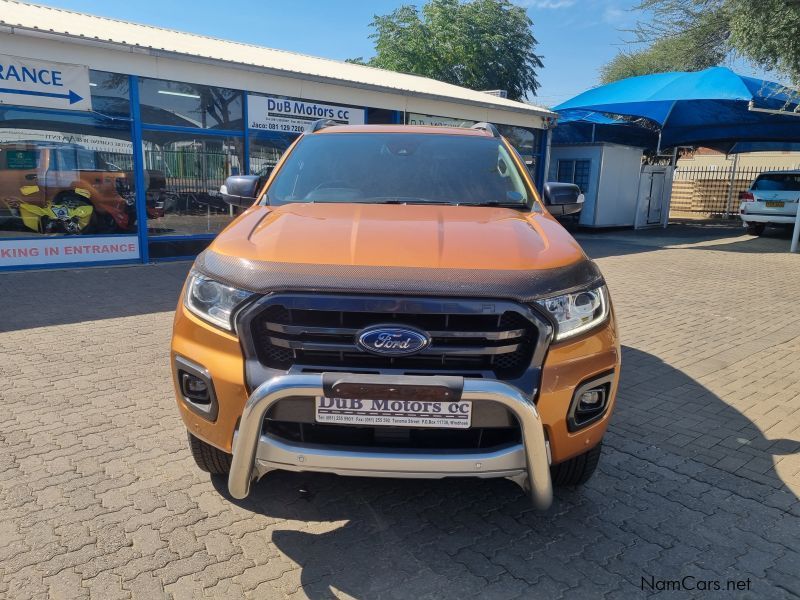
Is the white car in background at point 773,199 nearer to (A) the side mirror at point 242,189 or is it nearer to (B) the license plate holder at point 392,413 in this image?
(A) the side mirror at point 242,189

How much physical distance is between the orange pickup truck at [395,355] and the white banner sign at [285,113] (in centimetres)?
900

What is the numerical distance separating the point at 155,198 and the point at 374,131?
24.1 ft

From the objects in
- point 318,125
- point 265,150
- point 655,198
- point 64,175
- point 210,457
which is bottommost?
point 210,457

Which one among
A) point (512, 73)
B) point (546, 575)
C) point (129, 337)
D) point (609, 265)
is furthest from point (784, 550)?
point (512, 73)

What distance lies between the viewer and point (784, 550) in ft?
8.48

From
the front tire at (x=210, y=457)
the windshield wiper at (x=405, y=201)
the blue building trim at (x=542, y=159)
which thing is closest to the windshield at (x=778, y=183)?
the blue building trim at (x=542, y=159)

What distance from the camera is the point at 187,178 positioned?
10469mm

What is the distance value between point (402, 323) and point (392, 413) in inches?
13.7

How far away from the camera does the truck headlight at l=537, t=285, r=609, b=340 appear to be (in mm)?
2311

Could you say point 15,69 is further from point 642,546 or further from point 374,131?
point 642,546

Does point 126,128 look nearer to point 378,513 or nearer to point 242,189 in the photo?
point 242,189

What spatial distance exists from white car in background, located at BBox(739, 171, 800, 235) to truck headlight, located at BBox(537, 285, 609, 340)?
16.9 m

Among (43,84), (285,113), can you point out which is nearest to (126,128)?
(43,84)

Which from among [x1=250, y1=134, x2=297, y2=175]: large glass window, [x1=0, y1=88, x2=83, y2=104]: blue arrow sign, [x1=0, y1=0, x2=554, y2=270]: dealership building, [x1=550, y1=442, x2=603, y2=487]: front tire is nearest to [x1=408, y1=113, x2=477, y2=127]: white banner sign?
[x1=0, y1=0, x2=554, y2=270]: dealership building
